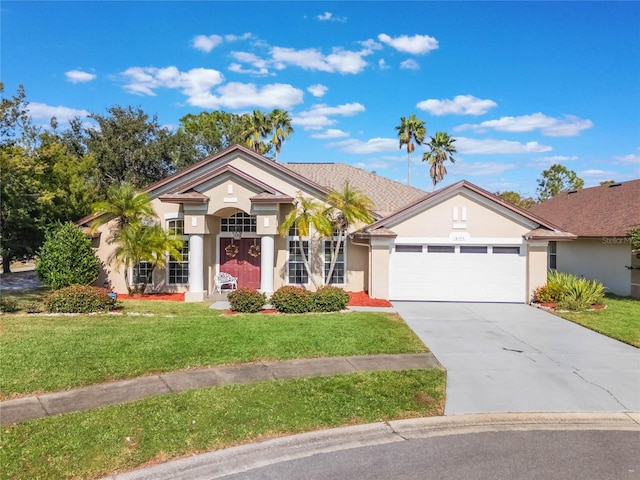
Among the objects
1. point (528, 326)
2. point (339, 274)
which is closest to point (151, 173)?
point (339, 274)

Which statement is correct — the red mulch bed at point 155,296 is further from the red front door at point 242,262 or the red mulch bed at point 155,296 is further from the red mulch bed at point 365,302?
the red mulch bed at point 365,302

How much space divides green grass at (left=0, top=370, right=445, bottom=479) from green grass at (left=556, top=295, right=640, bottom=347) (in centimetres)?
692

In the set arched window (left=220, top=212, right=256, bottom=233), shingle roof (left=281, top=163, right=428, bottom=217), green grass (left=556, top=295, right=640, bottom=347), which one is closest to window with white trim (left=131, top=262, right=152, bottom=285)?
arched window (left=220, top=212, right=256, bottom=233)

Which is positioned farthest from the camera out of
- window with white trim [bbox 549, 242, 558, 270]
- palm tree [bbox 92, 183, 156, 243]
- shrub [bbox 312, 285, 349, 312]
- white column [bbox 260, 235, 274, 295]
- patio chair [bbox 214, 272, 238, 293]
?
window with white trim [bbox 549, 242, 558, 270]

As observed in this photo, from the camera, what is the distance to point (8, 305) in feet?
47.0

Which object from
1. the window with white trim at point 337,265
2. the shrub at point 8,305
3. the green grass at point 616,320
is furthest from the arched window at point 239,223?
the green grass at point 616,320

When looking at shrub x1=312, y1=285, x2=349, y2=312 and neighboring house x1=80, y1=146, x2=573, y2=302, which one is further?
neighboring house x1=80, y1=146, x2=573, y2=302

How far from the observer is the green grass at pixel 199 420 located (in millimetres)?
5293

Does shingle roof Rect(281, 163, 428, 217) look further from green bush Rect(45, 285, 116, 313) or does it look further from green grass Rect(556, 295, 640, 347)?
green bush Rect(45, 285, 116, 313)

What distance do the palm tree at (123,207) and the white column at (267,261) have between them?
4647 mm

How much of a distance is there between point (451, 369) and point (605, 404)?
2.61m

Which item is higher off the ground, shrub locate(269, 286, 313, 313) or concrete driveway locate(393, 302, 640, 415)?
shrub locate(269, 286, 313, 313)

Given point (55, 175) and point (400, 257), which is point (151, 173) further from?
point (400, 257)

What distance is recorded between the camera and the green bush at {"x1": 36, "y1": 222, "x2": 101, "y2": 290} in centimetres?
1558
